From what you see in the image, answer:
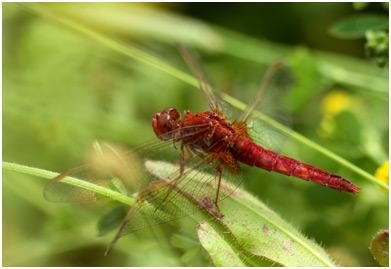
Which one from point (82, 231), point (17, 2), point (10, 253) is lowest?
point (10, 253)

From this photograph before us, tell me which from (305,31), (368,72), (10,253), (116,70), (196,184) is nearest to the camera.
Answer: (196,184)

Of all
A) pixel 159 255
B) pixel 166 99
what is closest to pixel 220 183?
pixel 159 255

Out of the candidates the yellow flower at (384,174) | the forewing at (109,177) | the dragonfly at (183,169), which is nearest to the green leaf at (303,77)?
the dragonfly at (183,169)

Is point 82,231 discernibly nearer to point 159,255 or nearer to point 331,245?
point 159,255

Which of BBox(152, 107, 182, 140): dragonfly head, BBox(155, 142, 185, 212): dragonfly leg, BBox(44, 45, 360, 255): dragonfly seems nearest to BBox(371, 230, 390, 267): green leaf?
BBox(44, 45, 360, 255): dragonfly

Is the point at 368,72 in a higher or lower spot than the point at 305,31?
lower

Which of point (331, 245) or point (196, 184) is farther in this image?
point (331, 245)

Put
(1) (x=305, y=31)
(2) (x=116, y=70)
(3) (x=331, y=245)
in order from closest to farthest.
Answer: (3) (x=331, y=245) < (2) (x=116, y=70) < (1) (x=305, y=31)
